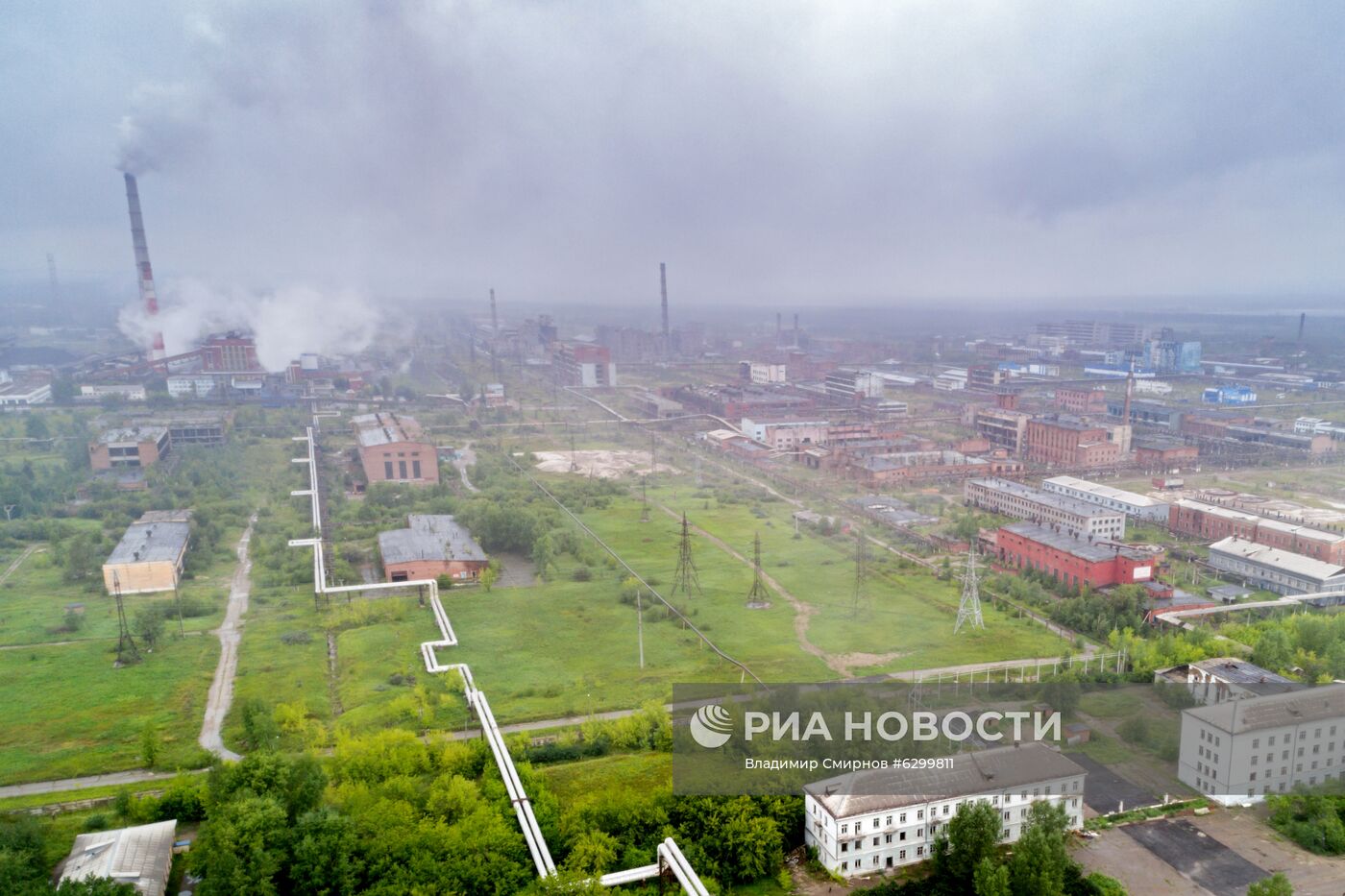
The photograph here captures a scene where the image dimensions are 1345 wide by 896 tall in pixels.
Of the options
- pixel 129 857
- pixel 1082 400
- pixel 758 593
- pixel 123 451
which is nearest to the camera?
pixel 129 857

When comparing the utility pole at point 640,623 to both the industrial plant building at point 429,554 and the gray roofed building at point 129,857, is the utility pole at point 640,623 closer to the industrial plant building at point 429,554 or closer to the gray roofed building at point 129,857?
the industrial plant building at point 429,554

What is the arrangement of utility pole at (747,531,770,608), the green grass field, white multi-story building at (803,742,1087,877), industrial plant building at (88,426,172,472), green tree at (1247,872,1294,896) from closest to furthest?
1. green tree at (1247,872,1294,896)
2. white multi-story building at (803,742,1087,877)
3. the green grass field
4. utility pole at (747,531,770,608)
5. industrial plant building at (88,426,172,472)

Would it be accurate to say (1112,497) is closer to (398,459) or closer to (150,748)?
(398,459)

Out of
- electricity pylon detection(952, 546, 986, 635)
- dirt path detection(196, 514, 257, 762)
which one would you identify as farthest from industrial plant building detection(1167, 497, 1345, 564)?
dirt path detection(196, 514, 257, 762)

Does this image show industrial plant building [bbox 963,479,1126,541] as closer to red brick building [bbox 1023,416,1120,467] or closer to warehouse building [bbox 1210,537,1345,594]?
warehouse building [bbox 1210,537,1345,594]

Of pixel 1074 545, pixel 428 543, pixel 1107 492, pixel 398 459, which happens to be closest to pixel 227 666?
pixel 428 543

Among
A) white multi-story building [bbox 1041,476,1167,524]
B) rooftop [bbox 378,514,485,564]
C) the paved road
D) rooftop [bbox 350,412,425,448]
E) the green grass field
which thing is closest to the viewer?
the paved road
